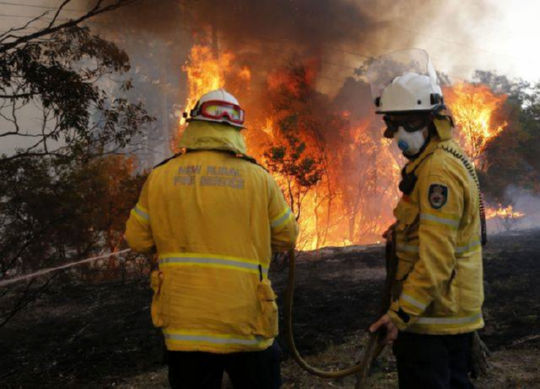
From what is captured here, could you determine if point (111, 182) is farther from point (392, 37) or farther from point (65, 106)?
point (392, 37)

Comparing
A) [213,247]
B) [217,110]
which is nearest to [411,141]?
[217,110]

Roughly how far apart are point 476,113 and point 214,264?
23.5 m

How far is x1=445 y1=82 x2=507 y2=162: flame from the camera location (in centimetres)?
2266

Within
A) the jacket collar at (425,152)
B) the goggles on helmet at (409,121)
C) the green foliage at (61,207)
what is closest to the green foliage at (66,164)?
the green foliage at (61,207)

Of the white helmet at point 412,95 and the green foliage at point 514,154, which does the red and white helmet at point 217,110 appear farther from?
the green foliage at point 514,154

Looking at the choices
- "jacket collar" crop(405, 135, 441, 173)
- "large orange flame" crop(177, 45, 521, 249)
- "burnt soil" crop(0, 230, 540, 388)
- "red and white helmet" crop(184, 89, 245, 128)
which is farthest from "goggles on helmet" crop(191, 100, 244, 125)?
"large orange flame" crop(177, 45, 521, 249)

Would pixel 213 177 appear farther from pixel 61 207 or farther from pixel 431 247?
pixel 61 207

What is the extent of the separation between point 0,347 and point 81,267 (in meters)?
5.27

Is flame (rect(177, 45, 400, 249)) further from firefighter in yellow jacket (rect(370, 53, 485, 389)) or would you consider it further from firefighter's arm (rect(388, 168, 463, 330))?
firefighter's arm (rect(388, 168, 463, 330))

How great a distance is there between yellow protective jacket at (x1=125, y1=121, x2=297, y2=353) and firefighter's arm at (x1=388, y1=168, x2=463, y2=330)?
2.27 feet

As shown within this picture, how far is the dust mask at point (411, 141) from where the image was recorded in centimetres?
275

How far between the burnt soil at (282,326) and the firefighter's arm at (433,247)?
2409mm

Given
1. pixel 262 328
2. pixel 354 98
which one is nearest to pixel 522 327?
pixel 262 328

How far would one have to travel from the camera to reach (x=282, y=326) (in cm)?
659
